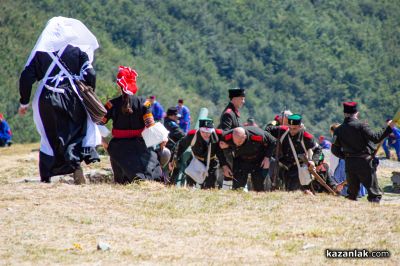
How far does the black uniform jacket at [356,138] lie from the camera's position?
556 inches

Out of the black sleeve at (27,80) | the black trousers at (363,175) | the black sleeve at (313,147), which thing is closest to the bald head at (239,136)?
the black sleeve at (313,147)

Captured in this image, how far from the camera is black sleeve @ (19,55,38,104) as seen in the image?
12116 millimetres

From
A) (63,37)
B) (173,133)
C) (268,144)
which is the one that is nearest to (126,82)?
(63,37)

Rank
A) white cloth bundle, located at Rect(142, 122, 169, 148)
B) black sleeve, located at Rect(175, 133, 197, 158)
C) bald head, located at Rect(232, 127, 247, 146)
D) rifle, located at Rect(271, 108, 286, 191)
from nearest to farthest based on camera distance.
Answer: white cloth bundle, located at Rect(142, 122, 169, 148) < bald head, located at Rect(232, 127, 247, 146) < rifle, located at Rect(271, 108, 286, 191) < black sleeve, located at Rect(175, 133, 197, 158)

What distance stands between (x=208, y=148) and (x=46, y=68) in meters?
4.15

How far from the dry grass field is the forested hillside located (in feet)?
138

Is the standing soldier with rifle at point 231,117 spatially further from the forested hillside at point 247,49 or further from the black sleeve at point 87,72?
the forested hillside at point 247,49

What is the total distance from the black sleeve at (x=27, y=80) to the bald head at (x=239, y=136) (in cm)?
368

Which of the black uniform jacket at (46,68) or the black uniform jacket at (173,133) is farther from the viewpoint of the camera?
the black uniform jacket at (173,133)

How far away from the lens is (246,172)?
15.4 meters

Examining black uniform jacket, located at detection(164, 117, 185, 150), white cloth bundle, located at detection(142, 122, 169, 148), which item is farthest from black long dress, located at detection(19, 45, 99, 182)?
black uniform jacket, located at detection(164, 117, 185, 150)

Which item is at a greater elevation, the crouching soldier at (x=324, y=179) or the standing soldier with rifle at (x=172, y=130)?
the standing soldier with rifle at (x=172, y=130)

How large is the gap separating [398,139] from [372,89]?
113 ft

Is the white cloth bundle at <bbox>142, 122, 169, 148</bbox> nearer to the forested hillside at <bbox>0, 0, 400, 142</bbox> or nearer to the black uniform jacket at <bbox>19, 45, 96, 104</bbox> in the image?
the black uniform jacket at <bbox>19, 45, 96, 104</bbox>
